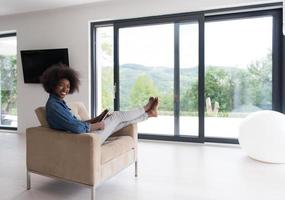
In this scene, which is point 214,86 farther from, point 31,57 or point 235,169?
point 31,57

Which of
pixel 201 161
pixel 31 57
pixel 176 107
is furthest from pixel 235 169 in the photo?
pixel 31 57

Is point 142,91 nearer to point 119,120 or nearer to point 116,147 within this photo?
point 119,120

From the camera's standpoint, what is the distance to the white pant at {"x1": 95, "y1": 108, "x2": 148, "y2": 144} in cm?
249

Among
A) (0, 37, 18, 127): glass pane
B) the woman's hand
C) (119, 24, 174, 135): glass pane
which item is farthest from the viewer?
(0, 37, 18, 127): glass pane

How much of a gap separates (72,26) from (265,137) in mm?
3868

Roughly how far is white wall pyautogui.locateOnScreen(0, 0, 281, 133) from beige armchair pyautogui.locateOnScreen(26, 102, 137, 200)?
254 cm

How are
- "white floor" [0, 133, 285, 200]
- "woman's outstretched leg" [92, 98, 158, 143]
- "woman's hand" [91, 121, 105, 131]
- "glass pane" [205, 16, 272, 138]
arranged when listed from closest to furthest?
1. "white floor" [0, 133, 285, 200]
2. "woman's hand" [91, 121, 105, 131]
3. "woman's outstretched leg" [92, 98, 158, 143]
4. "glass pane" [205, 16, 272, 138]

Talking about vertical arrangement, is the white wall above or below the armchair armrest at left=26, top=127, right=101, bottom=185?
above

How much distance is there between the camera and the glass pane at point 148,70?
14.7 feet

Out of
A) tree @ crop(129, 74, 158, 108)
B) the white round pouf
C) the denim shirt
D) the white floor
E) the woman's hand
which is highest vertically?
tree @ crop(129, 74, 158, 108)

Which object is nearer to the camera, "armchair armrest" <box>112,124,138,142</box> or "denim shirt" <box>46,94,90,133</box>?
"denim shirt" <box>46,94,90,133</box>

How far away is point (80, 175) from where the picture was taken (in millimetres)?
2109

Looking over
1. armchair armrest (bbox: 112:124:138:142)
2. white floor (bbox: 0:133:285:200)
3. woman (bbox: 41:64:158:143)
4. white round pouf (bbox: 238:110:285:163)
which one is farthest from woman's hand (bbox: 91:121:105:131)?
white round pouf (bbox: 238:110:285:163)

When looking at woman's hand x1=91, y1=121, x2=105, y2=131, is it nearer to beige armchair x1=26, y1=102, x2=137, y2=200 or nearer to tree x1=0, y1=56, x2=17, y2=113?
beige armchair x1=26, y1=102, x2=137, y2=200
